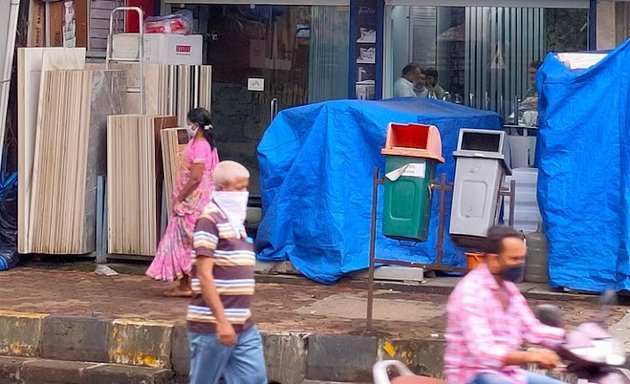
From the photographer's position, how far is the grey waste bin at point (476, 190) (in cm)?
1020

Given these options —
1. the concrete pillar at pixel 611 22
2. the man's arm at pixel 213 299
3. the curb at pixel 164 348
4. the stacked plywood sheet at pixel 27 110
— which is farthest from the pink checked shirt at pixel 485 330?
the stacked plywood sheet at pixel 27 110

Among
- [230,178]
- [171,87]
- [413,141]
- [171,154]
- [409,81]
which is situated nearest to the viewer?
[230,178]

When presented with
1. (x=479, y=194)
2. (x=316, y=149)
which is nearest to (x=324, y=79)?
(x=316, y=149)

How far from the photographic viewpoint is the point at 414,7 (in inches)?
503

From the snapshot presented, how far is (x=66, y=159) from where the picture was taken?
11.7 metres

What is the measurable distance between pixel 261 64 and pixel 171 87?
1477 mm

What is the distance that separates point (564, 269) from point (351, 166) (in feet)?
6.49

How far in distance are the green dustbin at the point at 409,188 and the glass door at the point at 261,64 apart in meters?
3.74

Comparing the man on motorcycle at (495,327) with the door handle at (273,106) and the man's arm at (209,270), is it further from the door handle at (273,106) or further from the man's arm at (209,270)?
the door handle at (273,106)

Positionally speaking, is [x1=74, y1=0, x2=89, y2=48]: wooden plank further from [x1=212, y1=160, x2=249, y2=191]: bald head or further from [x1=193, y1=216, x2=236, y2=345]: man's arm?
[x1=193, y1=216, x2=236, y2=345]: man's arm

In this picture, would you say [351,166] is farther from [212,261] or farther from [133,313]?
[212,261]

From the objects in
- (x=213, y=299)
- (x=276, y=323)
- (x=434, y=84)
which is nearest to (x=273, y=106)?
(x=434, y=84)

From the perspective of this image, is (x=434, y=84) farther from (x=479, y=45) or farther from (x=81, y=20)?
(x=81, y=20)

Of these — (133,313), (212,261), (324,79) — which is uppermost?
(324,79)
